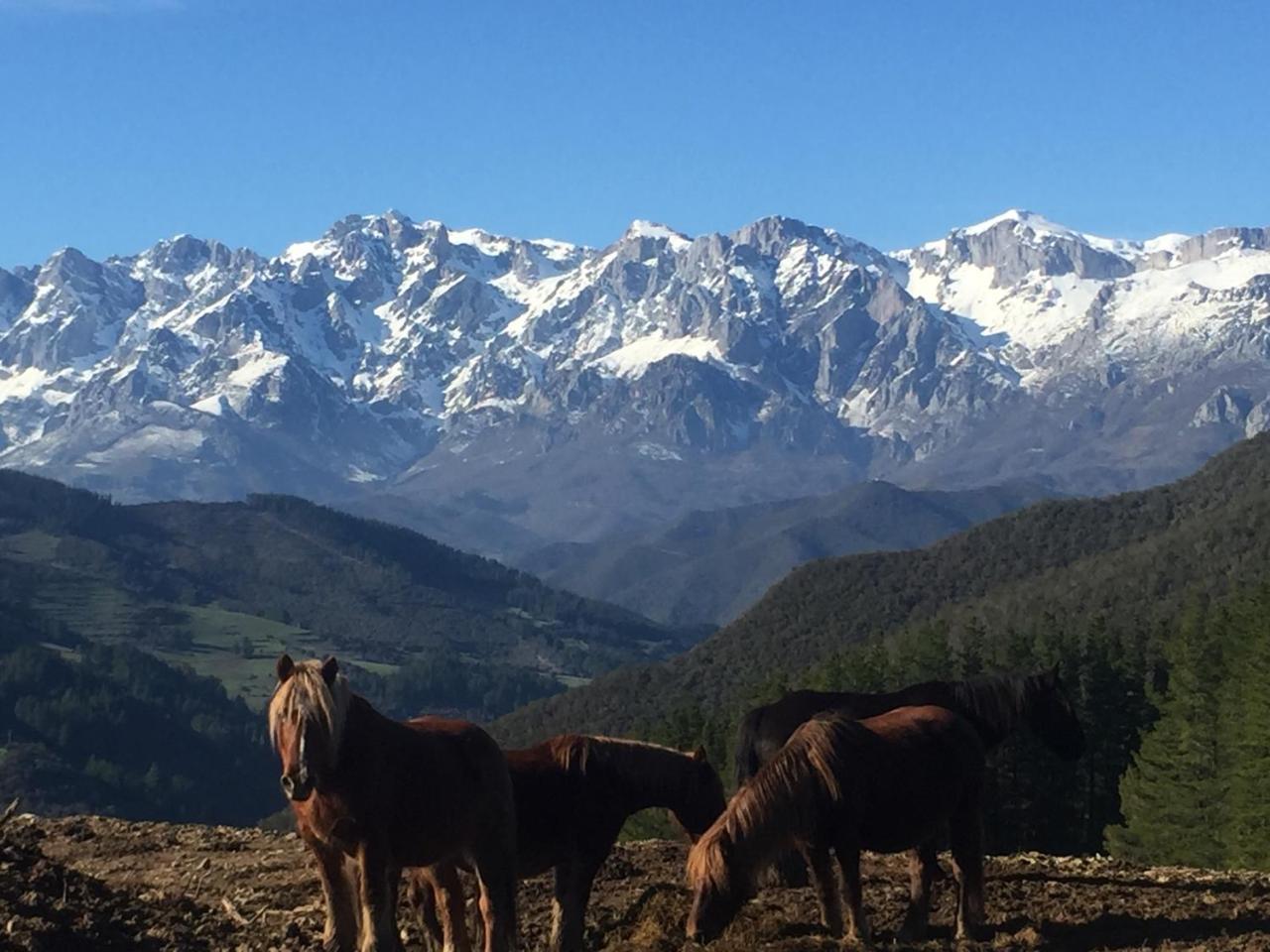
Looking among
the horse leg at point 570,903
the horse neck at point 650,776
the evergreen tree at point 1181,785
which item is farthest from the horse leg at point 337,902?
the evergreen tree at point 1181,785

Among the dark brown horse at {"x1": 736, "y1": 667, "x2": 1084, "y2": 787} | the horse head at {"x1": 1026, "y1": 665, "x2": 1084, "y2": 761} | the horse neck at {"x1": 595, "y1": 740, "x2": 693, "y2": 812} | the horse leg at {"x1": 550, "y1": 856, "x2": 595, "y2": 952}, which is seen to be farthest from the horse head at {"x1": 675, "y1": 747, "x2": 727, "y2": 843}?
the horse head at {"x1": 1026, "y1": 665, "x2": 1084, "y2": 761}

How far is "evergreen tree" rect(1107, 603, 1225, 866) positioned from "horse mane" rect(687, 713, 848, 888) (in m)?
38.3

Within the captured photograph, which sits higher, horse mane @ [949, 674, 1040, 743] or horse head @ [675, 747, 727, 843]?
horse mane @ [949, 674, 1040, 743]

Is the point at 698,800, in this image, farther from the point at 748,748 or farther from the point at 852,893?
the point at 748,748

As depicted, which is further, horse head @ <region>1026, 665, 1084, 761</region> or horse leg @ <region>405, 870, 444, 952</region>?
horse head @ <region>1026, 665, 1084, 761</region>

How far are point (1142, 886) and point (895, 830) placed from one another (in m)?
5.54

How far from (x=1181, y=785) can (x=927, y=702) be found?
3613 cm

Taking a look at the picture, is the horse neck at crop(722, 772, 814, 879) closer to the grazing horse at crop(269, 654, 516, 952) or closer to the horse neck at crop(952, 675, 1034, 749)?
the grazing horse at crop(269, 654, 516, 952)

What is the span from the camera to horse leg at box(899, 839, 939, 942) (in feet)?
57.0

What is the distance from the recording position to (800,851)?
17219 millimetres

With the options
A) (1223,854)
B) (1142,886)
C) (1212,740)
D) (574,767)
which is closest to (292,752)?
(574,767)

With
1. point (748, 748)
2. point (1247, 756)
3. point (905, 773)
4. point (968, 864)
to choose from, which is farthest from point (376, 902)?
point (1247, 756)

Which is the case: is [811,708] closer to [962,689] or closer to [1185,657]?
[962,689]

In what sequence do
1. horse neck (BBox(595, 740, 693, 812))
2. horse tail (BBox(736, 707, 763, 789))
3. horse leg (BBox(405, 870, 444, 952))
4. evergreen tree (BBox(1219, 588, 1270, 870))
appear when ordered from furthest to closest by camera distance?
evergreen tree (BBox(1219, 588, 1270, 870)) → horse tail (BBox(736, 707, 763, 789)) → horse neck (BBox(595, 740, 693, 812)) → horse leg (BBox(405, 870, 444, 952))
